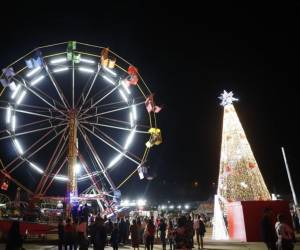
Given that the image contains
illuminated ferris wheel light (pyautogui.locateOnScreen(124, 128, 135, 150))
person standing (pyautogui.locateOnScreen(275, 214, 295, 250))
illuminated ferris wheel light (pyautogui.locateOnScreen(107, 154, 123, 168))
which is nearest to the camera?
person standing (pyautogui.locateOnScreen(275, 214, 295, 250))

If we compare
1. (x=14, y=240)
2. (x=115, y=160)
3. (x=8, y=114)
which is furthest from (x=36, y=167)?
(x=14, y=240)

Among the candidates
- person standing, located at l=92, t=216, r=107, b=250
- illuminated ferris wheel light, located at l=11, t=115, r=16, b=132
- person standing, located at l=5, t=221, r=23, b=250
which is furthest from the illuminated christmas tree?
person standing, located at l=5, t=221, r=23, b=250

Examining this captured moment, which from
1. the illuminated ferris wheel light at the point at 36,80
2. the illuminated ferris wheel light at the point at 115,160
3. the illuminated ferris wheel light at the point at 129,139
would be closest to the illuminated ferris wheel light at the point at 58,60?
the illuminated ferris wheel light at the point at 36,80

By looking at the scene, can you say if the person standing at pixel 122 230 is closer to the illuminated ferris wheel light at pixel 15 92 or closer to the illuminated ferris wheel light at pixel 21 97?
the illuminated ferris wheel light at pixel 21 97

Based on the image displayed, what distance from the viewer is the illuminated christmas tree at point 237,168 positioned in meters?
21.3

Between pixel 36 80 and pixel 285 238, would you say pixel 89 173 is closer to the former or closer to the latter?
pixel 36 80

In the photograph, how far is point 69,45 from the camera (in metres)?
24.9

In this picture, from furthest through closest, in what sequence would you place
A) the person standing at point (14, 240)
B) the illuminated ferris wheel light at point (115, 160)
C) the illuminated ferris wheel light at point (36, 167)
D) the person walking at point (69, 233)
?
the illuminated ferris wheel light at point (115, 160) < the illuminated ferris wheel light at point (36, 167) < the person walking at point (69, 233) < the person standing at point (14, 240)

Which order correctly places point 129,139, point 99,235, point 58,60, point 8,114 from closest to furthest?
1. point 99,235
2. point 8,114
3. point 58,60
4. point 129,139

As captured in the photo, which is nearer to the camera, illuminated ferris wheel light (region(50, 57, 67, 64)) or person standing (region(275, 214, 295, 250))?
person standing (region(275, 214, 295, 250))

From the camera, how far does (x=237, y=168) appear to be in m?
21.6

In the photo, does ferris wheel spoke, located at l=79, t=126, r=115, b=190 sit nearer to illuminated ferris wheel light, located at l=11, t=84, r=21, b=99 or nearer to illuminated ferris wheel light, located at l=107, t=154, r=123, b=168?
illuminated ferris wheel light, located at l=107, t=154, r=123, b=168

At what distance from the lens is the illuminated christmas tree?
2131 cm

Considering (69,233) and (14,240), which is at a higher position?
(69,233)
